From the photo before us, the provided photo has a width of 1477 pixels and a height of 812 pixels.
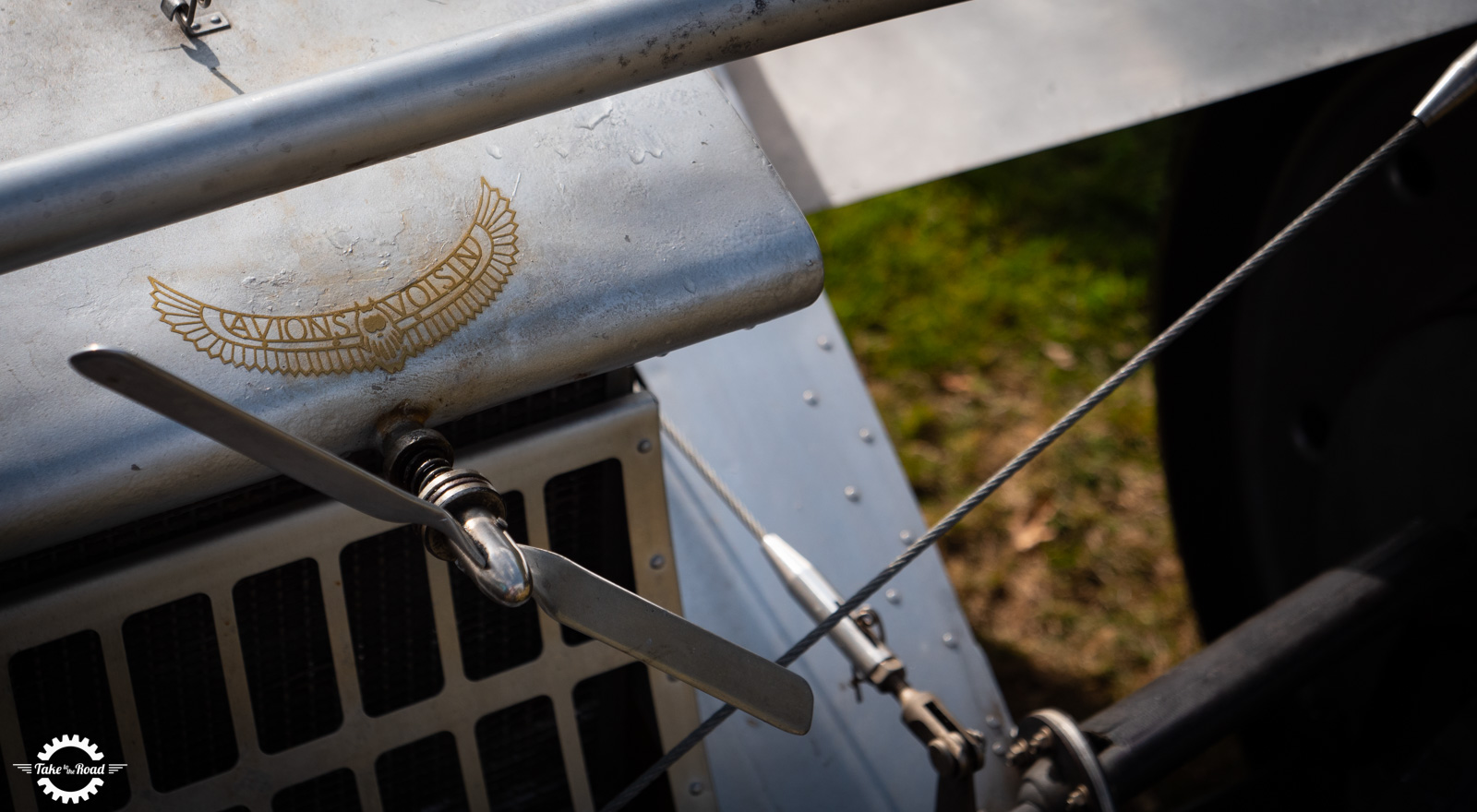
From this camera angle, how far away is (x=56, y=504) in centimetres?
68

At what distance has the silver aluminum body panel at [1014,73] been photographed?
1.27 metres

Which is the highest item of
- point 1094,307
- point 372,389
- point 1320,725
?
point 1094,307

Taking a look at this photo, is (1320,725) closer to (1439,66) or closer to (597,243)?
(1439,66)

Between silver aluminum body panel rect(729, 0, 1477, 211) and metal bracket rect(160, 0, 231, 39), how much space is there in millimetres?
637

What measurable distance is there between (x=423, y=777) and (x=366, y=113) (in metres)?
0.65

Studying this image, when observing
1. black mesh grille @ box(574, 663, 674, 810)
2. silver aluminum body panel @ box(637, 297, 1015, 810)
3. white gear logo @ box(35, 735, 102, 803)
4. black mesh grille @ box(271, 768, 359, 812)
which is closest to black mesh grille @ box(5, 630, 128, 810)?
white gear logo @ box(35, 735, 102, 803)

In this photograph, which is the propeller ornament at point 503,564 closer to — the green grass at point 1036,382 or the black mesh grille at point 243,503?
the black mesh grille at point 243,503

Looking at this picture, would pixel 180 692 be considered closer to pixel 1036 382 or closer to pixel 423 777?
pixel 423 777

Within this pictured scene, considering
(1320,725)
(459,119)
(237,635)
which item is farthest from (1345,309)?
(237,635)

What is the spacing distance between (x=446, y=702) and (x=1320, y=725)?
98 centimetres

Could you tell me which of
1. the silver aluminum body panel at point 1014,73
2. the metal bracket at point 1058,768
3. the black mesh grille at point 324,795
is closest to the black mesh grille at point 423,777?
the black mesh grille at point 324,795

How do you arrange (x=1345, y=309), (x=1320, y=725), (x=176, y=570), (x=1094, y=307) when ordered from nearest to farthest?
1. (x=176, y=570)
2. (x=1320, y=725)
3. (x=1345, y=309)
4. (x=1094, y=307)

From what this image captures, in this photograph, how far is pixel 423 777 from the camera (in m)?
1.03

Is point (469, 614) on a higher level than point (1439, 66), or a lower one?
lower
